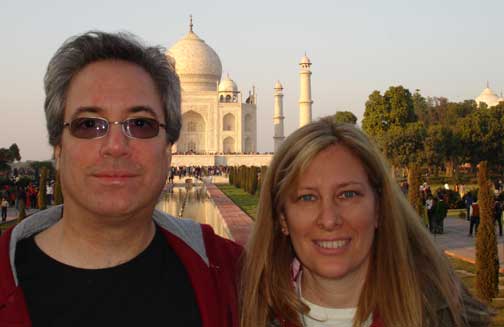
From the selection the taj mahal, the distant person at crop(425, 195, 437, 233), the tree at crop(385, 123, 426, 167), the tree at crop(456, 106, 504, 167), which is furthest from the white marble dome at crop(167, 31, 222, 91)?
the distant person at crop(425, 195, 437, 233)

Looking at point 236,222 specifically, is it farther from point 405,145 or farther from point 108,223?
point 405,145

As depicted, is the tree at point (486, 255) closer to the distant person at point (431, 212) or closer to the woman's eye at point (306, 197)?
the woman's eye at point (306, 197)

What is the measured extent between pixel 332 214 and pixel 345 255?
0.12 meters

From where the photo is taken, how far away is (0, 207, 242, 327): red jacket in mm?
1335

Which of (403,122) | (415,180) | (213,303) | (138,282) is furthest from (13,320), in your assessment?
(403,122)

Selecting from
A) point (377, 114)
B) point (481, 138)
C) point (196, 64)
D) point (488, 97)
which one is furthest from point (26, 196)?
point (488, 97)

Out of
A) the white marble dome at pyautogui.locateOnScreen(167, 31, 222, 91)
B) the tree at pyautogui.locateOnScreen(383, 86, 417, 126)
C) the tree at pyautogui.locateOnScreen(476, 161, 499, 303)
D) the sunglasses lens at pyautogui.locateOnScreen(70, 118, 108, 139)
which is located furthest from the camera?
the white marble dome at pyautogui.locateOnScreen(167, 31, 222, 91)

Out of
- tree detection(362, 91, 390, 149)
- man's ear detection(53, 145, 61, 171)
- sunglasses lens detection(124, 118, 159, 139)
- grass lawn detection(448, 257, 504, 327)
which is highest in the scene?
tree detection(362, 91, 390, 149)

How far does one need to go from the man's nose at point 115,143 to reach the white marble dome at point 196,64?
35.4 m

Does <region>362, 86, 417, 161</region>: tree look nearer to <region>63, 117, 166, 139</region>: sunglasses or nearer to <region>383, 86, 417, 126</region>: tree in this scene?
<region>383, 86, 417, 126</region>: tree

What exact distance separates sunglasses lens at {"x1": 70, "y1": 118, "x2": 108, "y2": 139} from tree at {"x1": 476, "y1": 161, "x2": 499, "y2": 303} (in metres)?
4.24

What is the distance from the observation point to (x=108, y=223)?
145cm

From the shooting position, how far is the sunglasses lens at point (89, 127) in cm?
145

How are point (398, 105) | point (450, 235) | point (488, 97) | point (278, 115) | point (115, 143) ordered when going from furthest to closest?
point (488, 97) → point (278, 115) → point (398, 105) → point (450, 235) → point (115, 143)
